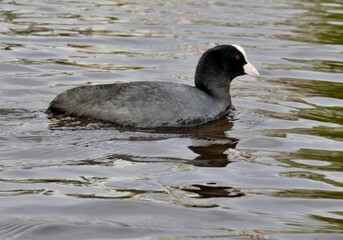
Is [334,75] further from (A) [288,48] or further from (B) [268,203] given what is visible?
(B) [268,203]

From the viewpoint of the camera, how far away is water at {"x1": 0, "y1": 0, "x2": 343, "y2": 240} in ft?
20.5

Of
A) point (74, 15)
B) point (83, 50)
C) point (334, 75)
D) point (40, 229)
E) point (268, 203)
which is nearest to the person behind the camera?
point (40, 229)

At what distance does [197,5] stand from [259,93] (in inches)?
220

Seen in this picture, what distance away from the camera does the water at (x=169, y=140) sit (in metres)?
6.25

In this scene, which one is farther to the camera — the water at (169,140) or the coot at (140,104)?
the coot at (140,104)

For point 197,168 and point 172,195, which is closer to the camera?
point 172,195

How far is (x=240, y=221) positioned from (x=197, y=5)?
1028 cm

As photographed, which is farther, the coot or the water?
the coot

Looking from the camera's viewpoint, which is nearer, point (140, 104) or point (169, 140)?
point (169, 140)

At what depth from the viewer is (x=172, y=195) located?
679cm

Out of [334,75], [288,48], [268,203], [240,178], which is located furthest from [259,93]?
[268,203]

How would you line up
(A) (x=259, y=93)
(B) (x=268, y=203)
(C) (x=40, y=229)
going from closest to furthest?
(C) (x=40, y=229) → (B) (x=268, y=203) → (A) (x=259, y=93)

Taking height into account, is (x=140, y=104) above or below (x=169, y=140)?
above

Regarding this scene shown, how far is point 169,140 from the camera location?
28.2 ft
